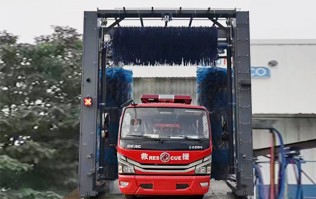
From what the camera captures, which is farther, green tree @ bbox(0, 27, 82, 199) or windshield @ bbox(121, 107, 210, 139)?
green tree @ bbox(0, 27, 82, 199)

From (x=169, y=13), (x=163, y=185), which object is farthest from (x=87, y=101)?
(x=169, y=13)

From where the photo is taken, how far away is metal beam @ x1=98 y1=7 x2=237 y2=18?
6.62 metres

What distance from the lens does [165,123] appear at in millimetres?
6312

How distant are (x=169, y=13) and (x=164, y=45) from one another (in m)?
0.92

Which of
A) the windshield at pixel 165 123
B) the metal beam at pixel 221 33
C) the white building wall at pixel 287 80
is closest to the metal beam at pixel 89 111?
the metal beam at pixel 221 33

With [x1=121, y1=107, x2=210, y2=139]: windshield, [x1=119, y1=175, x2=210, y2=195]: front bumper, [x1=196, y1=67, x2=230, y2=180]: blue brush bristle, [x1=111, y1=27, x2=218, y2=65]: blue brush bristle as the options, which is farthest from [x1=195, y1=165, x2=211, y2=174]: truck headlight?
[x1=111, y1=27, x2=218, y2=65]: blue brush bristle

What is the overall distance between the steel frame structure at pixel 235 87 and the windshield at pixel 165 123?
66 centimetres

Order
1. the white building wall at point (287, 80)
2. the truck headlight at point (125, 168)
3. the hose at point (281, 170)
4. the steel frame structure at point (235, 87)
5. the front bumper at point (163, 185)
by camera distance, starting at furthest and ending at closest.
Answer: the white building wall at point (287, 80) → the hose at point (281, 170) → the steel frame structure at point (235, 87) → the truck headlight at point (125, 168) → the front bumper at point (163, 185)

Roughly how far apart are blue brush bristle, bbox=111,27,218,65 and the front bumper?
2.96 m

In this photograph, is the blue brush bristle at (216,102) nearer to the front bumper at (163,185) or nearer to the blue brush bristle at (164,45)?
the blue brush bristle at (164,45)

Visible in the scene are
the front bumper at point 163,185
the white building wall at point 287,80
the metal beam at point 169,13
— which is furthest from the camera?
the white building wall at point 287,80

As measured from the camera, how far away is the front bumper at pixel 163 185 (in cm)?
568

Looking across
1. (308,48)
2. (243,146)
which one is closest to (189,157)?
(243,146)

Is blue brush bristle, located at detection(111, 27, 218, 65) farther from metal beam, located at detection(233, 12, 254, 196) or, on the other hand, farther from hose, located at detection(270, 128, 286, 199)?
hose, located at detection(270, 128, 286, 199)
